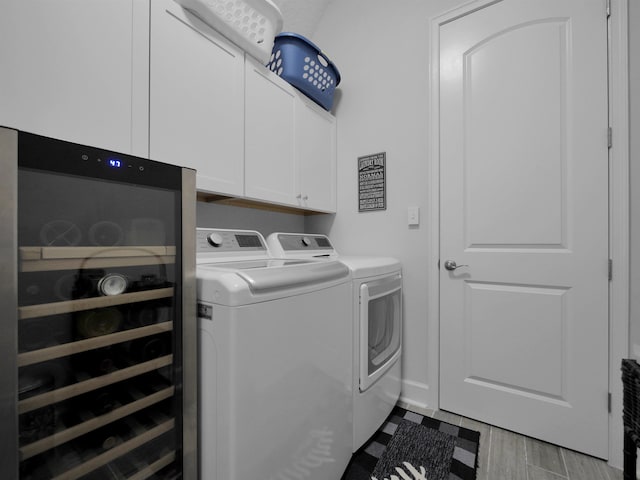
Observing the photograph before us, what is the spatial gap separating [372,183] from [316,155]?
17.4 inches

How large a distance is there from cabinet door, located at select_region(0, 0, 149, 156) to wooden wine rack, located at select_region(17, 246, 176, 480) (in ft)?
1.56

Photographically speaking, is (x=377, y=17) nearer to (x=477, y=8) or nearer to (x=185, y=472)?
(x=477, y=8)

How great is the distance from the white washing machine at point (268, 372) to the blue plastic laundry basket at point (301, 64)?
129cm

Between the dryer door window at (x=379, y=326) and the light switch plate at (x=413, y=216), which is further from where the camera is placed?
the light switch plate at (x=413, y=216)

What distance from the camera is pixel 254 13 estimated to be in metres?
1.39

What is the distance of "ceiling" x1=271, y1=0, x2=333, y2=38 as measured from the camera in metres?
2.05

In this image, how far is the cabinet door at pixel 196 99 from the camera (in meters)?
1.12

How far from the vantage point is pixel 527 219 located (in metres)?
1.51

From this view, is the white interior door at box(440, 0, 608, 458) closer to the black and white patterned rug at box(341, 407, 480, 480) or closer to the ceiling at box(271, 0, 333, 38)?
the black and white patterned rug at box(341, 407, 480, 480)

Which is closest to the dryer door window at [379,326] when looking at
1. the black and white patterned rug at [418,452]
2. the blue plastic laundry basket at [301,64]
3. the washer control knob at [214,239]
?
the black and white patterned rug at [418,452]

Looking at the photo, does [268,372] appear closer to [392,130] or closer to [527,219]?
[527,219]

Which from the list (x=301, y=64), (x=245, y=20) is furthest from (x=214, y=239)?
(x=301, y=64)

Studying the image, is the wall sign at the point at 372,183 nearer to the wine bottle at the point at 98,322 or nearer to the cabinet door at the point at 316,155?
the cabinet door at the point at 316,155

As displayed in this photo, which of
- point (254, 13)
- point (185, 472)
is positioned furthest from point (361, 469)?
point (254, 13)
